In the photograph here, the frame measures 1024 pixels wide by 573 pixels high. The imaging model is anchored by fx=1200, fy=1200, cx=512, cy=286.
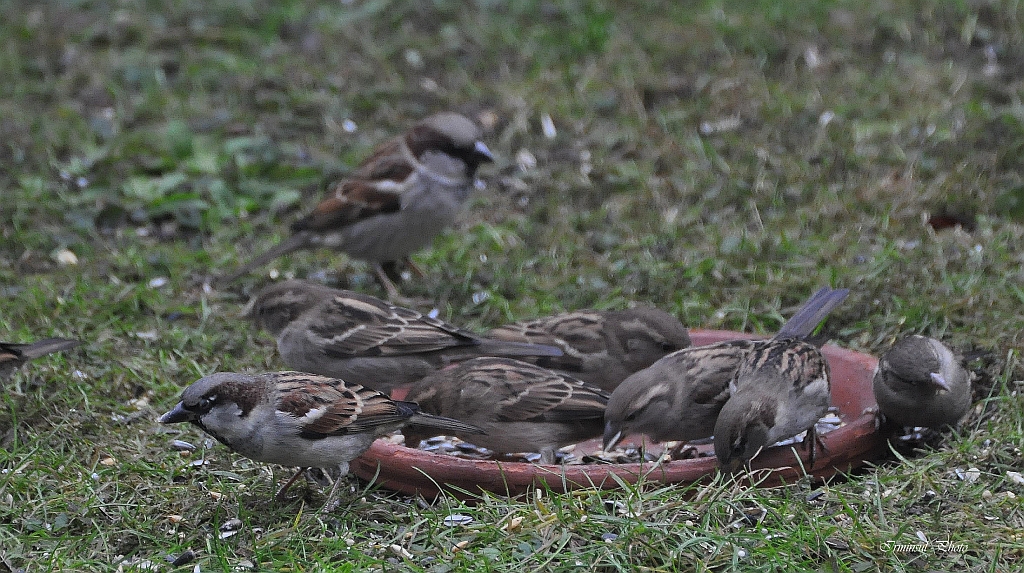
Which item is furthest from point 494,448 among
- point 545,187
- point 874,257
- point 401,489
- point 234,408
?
point 545,187

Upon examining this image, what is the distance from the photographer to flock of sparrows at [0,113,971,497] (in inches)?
169

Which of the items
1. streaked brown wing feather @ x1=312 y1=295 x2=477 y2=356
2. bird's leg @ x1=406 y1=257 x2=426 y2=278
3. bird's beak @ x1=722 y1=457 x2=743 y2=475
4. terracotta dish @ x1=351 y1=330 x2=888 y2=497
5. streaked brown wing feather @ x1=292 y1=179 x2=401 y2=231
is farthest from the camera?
bird's leg @ x1=406 y1=257 x2=426 y2=278

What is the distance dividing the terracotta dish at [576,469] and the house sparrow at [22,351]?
1568 millimetres

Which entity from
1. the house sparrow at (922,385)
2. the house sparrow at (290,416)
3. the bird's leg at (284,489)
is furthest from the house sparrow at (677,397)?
the bird's leg at (284,489)

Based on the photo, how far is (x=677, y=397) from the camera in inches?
181

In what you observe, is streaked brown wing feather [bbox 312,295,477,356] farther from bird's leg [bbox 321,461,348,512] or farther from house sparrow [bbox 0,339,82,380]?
house sparrow [bbox 0,339,82,380]

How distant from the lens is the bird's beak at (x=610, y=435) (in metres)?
4.59

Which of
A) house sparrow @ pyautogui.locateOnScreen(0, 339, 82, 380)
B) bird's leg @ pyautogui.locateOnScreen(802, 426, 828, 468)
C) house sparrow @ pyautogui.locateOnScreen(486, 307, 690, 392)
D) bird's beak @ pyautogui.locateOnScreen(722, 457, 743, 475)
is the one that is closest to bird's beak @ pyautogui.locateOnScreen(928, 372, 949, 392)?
bird's leg @ pyautogui.locateOnScreen(802, 426, 828, 468)

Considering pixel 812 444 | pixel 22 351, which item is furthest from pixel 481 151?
pixel 812 444

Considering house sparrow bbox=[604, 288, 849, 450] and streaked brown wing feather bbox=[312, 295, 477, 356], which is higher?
house sparrow bbox=[604, 288, 849, 450]

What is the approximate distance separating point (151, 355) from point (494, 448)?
190 centimetres

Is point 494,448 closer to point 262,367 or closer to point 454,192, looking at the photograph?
point 262,367

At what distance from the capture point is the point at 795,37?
9000 mm

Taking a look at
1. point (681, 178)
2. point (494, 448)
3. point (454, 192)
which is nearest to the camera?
point (494, 448)
